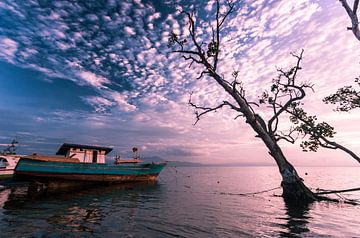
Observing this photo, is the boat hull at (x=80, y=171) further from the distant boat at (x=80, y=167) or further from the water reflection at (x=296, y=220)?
the water reflection at (x=296, y=220)

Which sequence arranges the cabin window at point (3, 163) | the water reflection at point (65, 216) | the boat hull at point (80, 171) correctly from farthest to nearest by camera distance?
1. the cabin window at point (3, 163)
2. the boat hull at point (80, 171)
3. the water reflection at point (65, 216)

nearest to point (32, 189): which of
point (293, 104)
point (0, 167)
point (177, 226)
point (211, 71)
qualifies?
point (0, 167)

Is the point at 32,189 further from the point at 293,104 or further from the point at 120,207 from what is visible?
the point at 293,104

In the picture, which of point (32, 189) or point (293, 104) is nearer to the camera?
point (293, 104)

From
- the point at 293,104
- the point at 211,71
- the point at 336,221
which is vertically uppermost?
the point at 211,71

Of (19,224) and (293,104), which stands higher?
(293,104)

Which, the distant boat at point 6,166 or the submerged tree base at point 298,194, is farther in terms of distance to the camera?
the distant boat at point 6,166

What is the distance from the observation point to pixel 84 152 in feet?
93.2

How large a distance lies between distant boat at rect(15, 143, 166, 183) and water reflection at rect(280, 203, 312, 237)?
19.7m

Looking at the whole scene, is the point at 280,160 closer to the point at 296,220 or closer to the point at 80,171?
the point at 296,220

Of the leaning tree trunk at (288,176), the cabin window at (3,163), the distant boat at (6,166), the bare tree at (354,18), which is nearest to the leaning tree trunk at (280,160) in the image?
the leaning tree trunk at (288,176)

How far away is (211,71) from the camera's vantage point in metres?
18.9

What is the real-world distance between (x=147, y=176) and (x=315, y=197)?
23.0 m

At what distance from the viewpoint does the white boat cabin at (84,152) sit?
2722cm
